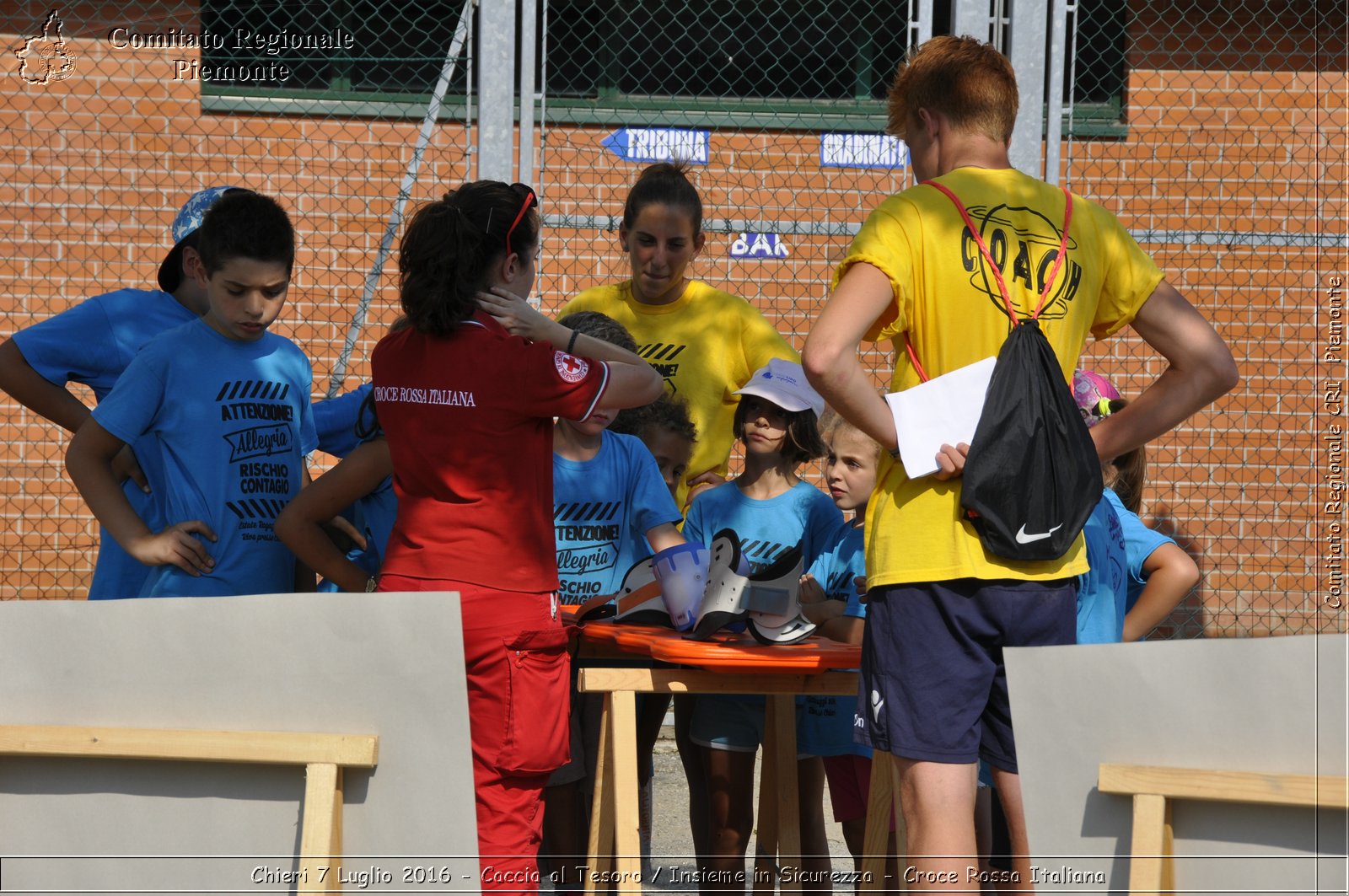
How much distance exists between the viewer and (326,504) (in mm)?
2863

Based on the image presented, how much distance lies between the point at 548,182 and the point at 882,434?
169 inches

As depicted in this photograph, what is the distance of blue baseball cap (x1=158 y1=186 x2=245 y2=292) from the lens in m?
3.25

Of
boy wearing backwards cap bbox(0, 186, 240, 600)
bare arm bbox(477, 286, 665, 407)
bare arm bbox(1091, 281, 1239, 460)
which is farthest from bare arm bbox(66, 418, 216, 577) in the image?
bare arm bbox(1091, 281, 1239, 460)

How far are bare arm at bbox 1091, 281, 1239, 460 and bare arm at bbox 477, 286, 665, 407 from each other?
915 millimetres

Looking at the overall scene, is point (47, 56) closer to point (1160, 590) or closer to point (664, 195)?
point (664, 195)

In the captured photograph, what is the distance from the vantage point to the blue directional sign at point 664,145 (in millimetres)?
6312

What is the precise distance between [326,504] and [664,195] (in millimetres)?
1573

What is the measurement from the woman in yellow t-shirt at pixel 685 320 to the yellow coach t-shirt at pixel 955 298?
159 cm

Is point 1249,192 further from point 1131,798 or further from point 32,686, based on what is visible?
point 32,686

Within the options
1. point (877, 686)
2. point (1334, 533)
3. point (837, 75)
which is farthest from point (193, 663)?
point (1334, 533)

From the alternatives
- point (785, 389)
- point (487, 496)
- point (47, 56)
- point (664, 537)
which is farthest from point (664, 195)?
point (47, 56)

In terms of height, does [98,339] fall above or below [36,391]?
above

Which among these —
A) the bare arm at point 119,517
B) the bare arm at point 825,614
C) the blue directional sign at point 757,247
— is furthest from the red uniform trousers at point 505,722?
the blue directional sign at point 757,247

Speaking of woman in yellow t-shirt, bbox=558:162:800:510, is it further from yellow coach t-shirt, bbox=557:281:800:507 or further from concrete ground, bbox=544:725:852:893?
concrete ground, bbox=544:725:852:893
